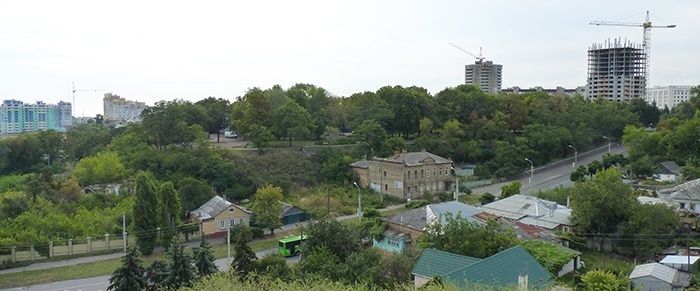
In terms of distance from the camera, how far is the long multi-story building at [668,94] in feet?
333

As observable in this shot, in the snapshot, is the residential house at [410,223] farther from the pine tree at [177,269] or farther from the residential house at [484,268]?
the pine tree at [177,269]

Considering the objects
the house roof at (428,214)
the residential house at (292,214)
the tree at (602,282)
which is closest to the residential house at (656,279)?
the tree at (602,282)

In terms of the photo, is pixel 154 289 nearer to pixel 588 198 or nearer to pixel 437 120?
pixel 588 198

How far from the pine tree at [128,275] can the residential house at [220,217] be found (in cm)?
919

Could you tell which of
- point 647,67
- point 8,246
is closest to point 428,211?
point 8,246

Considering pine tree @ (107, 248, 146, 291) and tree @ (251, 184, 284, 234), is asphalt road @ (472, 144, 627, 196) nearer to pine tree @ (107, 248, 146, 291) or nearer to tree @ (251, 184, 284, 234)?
tree @ (251, 184, 284, 234)

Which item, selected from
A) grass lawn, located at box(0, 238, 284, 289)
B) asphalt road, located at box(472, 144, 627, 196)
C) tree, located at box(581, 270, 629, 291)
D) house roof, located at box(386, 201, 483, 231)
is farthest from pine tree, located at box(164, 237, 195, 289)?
asphalt road, located at box(472, 144, 627, 196)

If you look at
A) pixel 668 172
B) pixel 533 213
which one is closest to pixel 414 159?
pixel 533 213

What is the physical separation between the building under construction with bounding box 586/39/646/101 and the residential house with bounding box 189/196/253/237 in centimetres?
8014

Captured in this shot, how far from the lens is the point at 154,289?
53.7 feet

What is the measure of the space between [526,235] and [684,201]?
32.0ft

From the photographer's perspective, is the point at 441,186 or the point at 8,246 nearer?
the point at 8,246

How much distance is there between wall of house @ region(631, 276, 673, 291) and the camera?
16578mm

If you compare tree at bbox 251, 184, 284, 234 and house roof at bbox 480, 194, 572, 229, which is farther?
tree at bbox 251, 184, 284, 234
